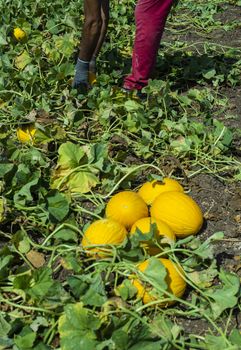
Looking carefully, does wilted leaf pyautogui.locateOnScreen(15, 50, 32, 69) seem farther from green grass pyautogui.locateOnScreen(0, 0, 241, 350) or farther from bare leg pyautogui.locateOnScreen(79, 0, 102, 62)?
bare leg pyautogui.locateOnScreen(79, 0, 102, 62)

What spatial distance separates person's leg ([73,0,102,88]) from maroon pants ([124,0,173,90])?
0.34 metres

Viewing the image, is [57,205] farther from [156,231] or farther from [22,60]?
[22,60]

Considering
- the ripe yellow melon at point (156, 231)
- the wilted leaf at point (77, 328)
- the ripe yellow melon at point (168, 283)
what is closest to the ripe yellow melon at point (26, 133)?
the ripe yellow melon at point (156, 231)

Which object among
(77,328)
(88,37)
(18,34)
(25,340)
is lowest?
(18,34)

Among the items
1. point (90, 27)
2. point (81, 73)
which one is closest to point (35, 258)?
point (81, 73)

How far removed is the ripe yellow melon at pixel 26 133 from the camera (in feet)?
12.7

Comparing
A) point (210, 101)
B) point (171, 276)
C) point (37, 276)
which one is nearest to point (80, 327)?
point (37, 276)

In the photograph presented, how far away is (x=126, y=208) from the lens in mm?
3107

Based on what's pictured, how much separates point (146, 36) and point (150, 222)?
2.03m

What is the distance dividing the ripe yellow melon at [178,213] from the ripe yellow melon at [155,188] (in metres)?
0.12

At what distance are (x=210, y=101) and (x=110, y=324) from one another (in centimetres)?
270

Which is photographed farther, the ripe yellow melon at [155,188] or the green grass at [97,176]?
the ripe yellow melon at [155,188]

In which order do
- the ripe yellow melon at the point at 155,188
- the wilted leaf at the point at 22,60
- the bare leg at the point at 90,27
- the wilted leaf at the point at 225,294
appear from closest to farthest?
the wilted leaf at the point at 225,294 < the ripe yellow melon at the point at 155,188 < the bare leg at the point at 90,27 < the wilted leaf at the point at 22,60

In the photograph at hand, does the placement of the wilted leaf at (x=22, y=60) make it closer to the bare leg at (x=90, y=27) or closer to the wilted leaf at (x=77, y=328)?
→ the bare leg at (x=90, y=27)
